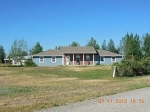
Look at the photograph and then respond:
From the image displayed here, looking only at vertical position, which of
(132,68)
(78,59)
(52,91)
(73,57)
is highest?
(73,57)

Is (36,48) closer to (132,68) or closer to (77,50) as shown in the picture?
(77,50)

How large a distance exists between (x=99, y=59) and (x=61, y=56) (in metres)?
8.50

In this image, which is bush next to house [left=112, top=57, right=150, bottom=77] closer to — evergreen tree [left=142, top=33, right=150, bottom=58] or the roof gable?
the roof gable

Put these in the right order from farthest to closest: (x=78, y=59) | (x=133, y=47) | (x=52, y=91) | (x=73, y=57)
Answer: (x=133, y=47)
(x=78, y=59)
(x=73, y=57)
(x=52, y=91)

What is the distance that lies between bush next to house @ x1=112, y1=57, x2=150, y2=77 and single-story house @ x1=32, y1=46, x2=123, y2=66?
2841cm

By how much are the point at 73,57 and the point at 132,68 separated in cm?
3161

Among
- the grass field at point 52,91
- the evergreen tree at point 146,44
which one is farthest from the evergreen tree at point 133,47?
the grass field at point 52,91

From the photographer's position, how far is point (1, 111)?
8.04 m

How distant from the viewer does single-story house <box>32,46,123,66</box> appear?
188 feet

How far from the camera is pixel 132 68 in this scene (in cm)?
2619

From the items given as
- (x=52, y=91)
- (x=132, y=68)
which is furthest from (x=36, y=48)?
(x=52, y=91)

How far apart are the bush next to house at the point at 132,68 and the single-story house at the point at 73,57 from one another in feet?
93.2

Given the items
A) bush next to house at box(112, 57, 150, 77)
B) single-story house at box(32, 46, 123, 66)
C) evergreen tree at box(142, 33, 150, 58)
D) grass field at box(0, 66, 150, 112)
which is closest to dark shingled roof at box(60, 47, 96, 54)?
single-story house at box(32, 46, 123, 66)

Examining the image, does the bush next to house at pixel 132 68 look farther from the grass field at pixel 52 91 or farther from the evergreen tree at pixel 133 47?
the evergreen tree at pixel 133 47
